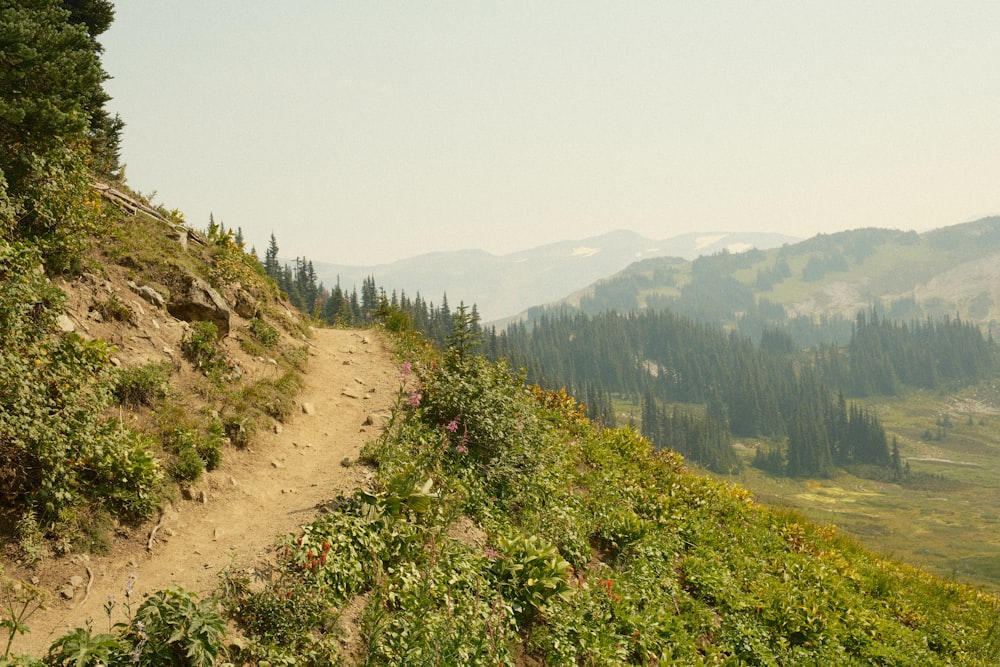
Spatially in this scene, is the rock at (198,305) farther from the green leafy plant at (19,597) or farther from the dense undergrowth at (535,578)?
the green leafy plant at (19,597)

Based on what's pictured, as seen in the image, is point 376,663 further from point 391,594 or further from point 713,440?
point 713,440

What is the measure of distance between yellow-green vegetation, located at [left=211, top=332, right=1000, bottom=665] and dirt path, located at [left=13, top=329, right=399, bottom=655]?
72 cm

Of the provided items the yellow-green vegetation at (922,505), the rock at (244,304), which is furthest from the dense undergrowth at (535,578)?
the yellow-green vegetation at (922,505)

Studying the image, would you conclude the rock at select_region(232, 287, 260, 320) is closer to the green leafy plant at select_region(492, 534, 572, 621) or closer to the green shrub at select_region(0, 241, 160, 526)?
the green shrub at select_region(0, 241, 160, 526)

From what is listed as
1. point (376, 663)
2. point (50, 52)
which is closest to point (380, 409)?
point (376, 663)

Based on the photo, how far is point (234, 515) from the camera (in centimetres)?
902

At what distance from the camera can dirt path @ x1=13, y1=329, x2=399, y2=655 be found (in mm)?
6699

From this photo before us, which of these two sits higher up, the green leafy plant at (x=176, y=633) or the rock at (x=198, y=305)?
the rock at (x=198, y=305)

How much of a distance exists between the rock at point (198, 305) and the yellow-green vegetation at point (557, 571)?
5056mm

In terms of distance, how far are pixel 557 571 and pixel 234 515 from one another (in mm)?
5189

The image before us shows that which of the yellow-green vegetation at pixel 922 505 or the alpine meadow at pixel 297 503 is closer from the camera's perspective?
the alpine meadow at pixel 297 503

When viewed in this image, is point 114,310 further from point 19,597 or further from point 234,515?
point 19,597

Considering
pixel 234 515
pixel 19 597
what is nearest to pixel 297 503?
pixel 234 515

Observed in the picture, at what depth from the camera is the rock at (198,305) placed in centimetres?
1370
